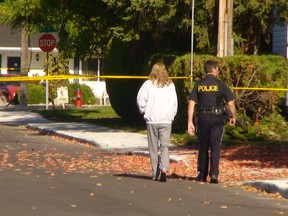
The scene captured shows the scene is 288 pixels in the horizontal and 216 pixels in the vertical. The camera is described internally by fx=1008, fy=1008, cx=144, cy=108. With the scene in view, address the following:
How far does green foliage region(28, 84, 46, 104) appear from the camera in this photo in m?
46.5

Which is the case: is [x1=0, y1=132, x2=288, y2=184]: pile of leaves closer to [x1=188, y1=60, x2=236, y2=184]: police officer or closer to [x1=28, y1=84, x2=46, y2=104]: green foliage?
[x1=188, y1=60, x2=236, y2=184]: police officer

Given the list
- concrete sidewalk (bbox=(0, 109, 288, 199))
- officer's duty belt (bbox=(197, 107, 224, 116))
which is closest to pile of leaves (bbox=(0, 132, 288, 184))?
concrete sidewalk (bbox=(0, 109, 288, 199))

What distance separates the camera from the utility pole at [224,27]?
77.0 ft

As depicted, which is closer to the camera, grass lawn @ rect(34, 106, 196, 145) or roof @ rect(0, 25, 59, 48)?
grass lawn @ rect(34, 106, 196, 145)

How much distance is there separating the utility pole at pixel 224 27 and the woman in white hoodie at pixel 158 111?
8.40 metres

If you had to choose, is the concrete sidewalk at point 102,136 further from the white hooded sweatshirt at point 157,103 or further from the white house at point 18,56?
the white house at point 18,56

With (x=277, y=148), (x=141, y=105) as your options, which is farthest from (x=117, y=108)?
(x=141, y=105)

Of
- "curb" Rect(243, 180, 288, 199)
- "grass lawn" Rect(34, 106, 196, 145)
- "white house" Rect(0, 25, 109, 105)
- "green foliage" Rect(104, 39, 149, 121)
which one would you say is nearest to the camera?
"curb" Rect(243, 180, 288, 199)

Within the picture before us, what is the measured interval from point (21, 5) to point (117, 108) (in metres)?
7.12

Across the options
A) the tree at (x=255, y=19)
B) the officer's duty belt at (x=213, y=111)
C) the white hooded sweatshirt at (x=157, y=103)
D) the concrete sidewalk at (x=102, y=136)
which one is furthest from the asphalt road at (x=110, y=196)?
the tree at (x=255, y=19)

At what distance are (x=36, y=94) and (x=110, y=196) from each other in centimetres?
3387

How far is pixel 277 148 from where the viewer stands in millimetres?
20391

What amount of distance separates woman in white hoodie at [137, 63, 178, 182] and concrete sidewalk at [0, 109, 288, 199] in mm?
1362

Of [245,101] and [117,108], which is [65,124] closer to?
[117,108]
